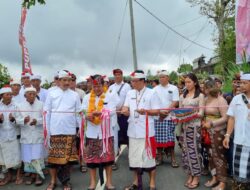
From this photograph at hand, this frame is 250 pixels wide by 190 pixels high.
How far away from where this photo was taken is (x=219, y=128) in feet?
17.1

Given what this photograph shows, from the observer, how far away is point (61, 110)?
5.64m

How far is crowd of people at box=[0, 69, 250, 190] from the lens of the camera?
5.26m

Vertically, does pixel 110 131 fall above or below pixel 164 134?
above

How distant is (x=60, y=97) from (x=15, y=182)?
6.33 ft

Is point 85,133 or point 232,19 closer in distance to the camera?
point 85,133

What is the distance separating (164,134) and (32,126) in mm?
2760

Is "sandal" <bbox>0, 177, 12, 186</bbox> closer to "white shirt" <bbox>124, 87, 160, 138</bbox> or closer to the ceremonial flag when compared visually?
"white shirt" <bbox>124, 87, 160, 138</bbox>

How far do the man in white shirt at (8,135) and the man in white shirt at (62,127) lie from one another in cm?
82

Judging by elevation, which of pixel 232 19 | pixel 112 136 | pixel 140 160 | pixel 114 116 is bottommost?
pixel 140 160

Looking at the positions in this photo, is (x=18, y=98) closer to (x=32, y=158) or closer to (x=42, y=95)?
(x=42, y=95)

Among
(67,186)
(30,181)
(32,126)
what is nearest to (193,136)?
(67,186)

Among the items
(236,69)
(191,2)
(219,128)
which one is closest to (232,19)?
(191,2)

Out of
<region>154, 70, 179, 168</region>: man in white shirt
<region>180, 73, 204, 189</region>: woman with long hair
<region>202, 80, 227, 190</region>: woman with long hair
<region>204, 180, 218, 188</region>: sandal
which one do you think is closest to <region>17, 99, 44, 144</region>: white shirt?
<region>154, 70, 179, 168</region>: man in white shirt

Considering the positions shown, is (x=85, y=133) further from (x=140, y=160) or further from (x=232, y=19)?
(x=232, y=19)
